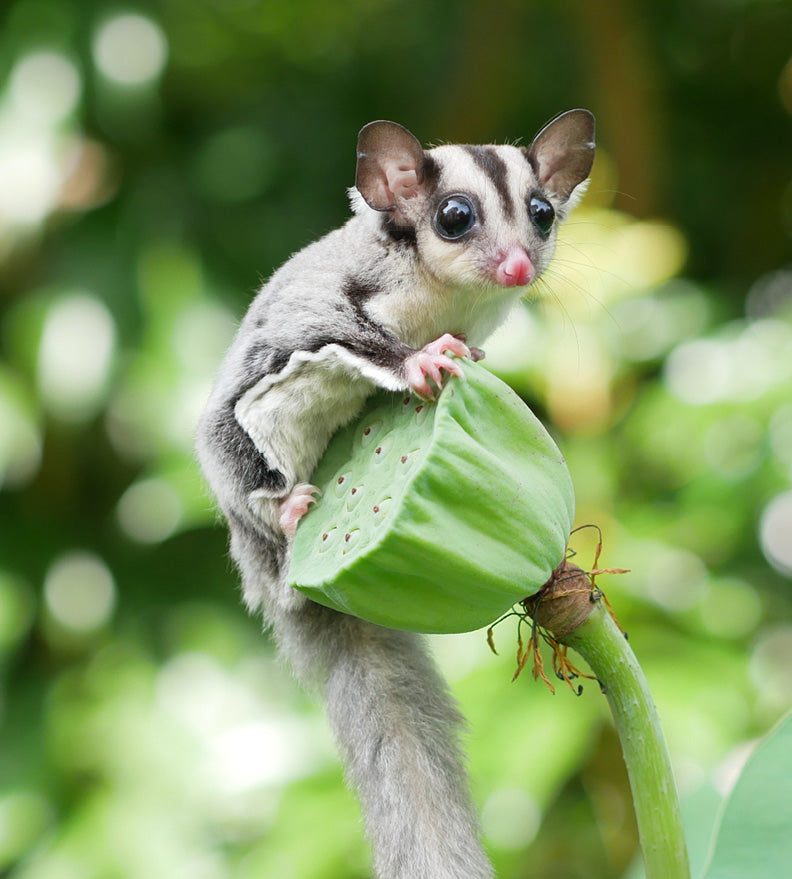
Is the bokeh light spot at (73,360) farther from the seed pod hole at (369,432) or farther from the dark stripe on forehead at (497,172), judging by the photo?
the seed pod hole at (369,432)

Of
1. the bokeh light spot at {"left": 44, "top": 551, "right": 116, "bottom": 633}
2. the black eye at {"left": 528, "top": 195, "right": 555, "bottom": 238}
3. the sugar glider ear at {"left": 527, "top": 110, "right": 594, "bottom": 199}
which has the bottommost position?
the bokeh light spot at {"left": 44, "top": 551, "right": 116, "bottom": 633}

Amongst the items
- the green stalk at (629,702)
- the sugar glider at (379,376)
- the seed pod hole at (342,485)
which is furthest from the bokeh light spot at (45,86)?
the green stalk at (629,702)

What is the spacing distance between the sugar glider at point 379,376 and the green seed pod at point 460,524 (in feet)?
0.76

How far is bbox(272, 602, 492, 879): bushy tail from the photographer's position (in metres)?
1.26

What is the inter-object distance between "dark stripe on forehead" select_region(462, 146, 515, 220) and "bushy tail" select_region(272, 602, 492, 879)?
66 cm

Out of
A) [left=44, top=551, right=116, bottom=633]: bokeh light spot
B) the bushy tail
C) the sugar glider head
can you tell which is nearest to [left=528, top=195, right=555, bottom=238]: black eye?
the sugar glider head

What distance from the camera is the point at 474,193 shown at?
1529 millimetres

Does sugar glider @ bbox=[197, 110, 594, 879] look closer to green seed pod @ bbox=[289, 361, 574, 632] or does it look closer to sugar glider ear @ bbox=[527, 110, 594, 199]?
sugar glider ear @ bbox=[527, 110, 594, 199]

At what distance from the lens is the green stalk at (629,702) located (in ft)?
3.20

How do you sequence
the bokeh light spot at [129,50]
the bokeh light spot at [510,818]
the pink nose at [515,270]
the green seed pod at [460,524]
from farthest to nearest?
the bokeh light spot at [129,50], the bokeh light spot at [510,818], the pink nose at [515,270], the green seed pod at [460,524]

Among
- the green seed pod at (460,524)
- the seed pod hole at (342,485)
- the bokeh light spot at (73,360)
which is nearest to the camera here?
the green seed pod at (460,524)

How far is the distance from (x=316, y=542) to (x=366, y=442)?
6.0 inches

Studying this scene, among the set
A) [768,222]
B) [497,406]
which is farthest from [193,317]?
[768,222]

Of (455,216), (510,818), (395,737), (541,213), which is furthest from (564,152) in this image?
(510,818)
